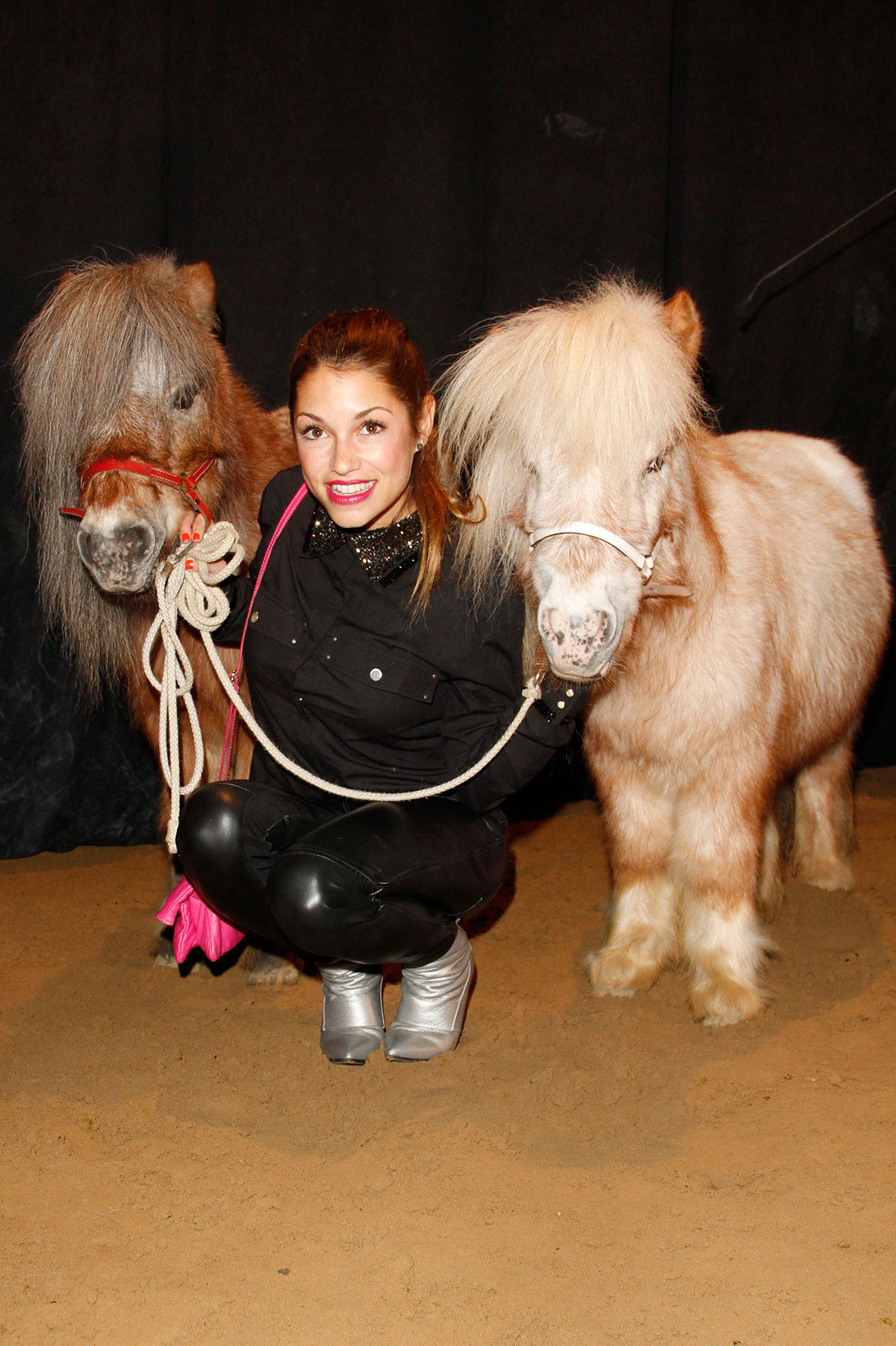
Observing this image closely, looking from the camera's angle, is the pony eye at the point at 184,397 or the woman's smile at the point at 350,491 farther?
the pony eye at the point at 184,397

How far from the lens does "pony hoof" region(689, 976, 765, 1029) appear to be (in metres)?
2.02

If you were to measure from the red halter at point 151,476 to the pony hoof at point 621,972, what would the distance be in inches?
47.7

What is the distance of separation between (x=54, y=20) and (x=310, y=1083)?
2.49 m

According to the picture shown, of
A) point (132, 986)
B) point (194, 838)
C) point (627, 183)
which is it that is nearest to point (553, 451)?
point (194, 838)

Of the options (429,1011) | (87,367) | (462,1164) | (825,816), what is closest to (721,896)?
(429,1011)

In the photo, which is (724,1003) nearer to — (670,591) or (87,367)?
(670,591)

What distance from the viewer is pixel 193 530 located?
1.94 metres

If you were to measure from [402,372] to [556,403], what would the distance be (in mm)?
271

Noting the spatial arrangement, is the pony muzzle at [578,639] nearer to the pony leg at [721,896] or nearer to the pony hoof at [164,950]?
the pony leg at [721,896]

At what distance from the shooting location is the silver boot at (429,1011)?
6.23ft

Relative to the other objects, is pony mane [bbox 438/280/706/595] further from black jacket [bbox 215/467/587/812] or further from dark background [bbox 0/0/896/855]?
dark background [bbox 0/0/896/855]

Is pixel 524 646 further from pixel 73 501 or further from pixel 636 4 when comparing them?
pixel 636 4

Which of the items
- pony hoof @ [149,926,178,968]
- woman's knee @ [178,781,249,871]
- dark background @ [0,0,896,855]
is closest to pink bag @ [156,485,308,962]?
woman's knee @ [178,781,249,871]

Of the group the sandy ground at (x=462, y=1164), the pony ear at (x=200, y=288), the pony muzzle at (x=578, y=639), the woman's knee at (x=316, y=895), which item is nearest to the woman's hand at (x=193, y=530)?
the pony ear at (x=200, y=288)
